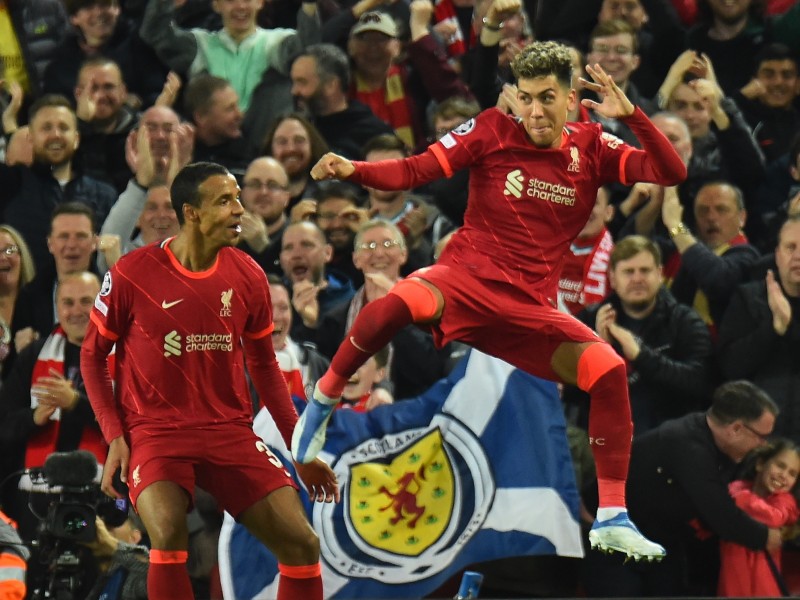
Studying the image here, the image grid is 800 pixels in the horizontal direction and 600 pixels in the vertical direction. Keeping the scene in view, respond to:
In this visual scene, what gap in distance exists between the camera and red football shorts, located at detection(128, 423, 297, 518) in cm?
656

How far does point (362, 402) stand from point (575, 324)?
1.77m

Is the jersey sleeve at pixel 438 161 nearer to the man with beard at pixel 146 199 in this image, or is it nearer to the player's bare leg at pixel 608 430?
the player's bare leg at pixel 608 430

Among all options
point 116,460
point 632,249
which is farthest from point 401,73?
point 116,460

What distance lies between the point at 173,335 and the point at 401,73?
4.39 metres

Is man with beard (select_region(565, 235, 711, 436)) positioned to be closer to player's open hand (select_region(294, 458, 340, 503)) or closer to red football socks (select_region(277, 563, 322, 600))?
player's open hand (select_region(294, 458, 340, 503))

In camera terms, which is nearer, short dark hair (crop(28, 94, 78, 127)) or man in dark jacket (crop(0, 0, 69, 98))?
short dark hair (crop(28, 94, 78, 127))

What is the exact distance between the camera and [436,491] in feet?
26.1

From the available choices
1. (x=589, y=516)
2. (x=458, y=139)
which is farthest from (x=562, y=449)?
(x=458, y=139)

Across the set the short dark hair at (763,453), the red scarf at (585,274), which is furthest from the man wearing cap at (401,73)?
the short dark hair at (763,453)

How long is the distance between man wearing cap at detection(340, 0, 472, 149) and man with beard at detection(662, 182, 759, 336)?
174 cm

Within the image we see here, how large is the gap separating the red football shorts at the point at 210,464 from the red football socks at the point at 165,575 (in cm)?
25

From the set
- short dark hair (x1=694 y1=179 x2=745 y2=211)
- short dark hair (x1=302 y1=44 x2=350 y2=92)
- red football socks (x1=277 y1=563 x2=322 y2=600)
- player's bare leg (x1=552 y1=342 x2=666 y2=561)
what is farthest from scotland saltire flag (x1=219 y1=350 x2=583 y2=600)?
short dark hair (x1=302 y1=44 x2=350 y2=92)

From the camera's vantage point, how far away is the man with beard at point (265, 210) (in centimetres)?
934

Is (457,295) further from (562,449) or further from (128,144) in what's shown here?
(128,144)
